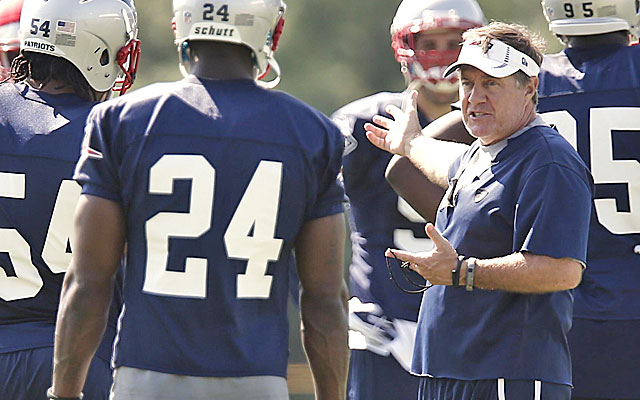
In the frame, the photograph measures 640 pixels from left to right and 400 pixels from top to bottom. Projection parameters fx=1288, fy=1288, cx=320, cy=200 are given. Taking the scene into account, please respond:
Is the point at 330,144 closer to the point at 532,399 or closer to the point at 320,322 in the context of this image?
the point at 320,322

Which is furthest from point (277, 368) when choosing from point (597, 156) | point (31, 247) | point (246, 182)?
point (597, 156)

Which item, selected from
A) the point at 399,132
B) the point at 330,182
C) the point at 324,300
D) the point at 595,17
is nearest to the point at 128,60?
the point at 399,132

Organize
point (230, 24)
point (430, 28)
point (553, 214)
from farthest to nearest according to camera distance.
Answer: point (430, 28)
point (553, 214)
point (230, 24)

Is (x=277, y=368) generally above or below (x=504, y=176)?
below

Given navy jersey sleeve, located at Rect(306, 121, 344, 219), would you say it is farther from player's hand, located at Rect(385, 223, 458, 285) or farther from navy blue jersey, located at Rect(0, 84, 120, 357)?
navy blue jersey, located at Rect(0, 84, 120, 357)

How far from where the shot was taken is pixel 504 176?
12.9 ft

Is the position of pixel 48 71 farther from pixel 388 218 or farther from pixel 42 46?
pixel 388 218

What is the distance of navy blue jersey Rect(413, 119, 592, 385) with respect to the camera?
12.4 feet

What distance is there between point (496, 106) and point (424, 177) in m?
0.70

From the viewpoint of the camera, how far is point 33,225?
421 centimetres

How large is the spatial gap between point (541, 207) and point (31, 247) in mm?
1656

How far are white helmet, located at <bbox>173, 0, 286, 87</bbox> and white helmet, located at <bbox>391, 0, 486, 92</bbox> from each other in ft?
5.77

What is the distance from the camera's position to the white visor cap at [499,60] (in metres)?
4.05

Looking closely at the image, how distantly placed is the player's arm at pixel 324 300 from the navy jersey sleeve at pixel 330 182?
0.08 ft
